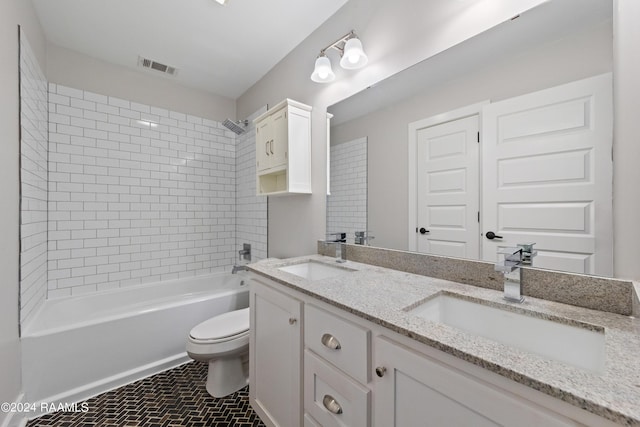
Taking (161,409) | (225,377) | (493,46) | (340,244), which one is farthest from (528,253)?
(161,409)

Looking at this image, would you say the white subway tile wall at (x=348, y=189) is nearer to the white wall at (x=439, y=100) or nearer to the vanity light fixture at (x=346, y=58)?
the white wall at (x=439, y=100)

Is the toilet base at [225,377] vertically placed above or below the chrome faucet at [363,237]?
below

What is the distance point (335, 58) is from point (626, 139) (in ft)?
5.11

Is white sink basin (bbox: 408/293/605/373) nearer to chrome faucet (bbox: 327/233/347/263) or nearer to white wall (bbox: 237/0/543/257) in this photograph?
chrome faucet (bbox: 327/233/347/263)

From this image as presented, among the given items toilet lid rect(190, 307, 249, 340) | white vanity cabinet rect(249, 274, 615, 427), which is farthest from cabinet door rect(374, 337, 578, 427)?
toilet lid rect(190, 307, 249, 340)

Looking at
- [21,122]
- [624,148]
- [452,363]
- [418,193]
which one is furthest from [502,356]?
[21,122]

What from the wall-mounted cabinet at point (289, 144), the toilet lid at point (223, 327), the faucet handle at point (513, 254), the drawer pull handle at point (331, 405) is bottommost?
the toilet lid at point (223, 327)

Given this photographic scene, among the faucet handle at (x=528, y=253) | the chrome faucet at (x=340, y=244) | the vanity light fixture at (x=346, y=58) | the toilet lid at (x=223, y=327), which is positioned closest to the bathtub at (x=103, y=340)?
the toilet lid at (x=223, y=327)

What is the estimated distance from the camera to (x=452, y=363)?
0.64 metres

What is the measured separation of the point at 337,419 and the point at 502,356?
67cm

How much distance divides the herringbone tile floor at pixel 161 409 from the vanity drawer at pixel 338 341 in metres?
0.85

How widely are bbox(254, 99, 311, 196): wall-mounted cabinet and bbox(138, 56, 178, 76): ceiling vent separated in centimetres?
120

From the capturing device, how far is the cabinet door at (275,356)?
3.80 feet

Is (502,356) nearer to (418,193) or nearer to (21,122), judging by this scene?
(418,193)
